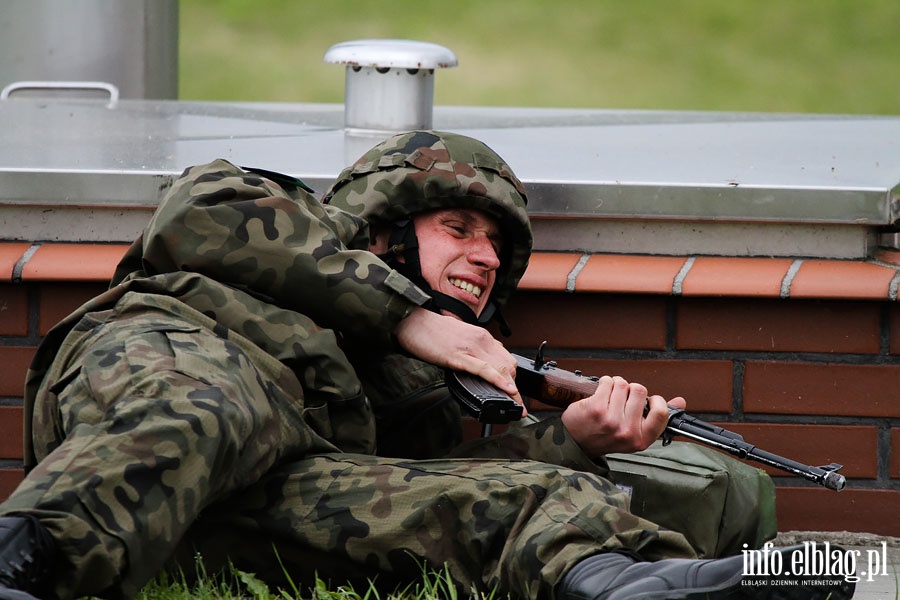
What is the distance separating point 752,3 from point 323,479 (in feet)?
53.3

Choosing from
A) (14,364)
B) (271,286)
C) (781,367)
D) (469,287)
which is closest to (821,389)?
(781,367)

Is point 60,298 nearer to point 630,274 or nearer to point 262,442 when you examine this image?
point 262,442

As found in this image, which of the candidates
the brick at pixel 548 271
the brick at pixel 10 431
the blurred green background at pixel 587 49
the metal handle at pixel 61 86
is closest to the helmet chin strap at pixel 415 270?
the brick at pixel 548 271

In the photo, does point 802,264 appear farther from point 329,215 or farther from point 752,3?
A: point 752,3

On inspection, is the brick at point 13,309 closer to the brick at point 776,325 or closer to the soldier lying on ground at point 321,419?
the soldier lying on ground at point 321,419

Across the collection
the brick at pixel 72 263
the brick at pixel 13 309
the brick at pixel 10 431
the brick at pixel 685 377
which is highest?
the brick at pixel 72 263

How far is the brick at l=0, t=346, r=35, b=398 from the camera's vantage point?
3.16 metres

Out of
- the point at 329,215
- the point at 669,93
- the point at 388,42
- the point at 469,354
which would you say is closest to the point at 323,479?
the point at 469,354

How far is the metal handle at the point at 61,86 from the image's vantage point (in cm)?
505

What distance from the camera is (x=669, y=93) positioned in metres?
15.4

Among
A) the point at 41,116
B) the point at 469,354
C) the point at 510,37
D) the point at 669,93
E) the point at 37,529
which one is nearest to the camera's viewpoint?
the point at 37,529

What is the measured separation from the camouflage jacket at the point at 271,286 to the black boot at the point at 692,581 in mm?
582

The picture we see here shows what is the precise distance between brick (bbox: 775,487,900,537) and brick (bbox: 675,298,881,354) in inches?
13.0

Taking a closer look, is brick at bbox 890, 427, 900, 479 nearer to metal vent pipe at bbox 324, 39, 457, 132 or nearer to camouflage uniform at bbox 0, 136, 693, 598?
camouflage uniform at bbox 0, 136, 693, 598
